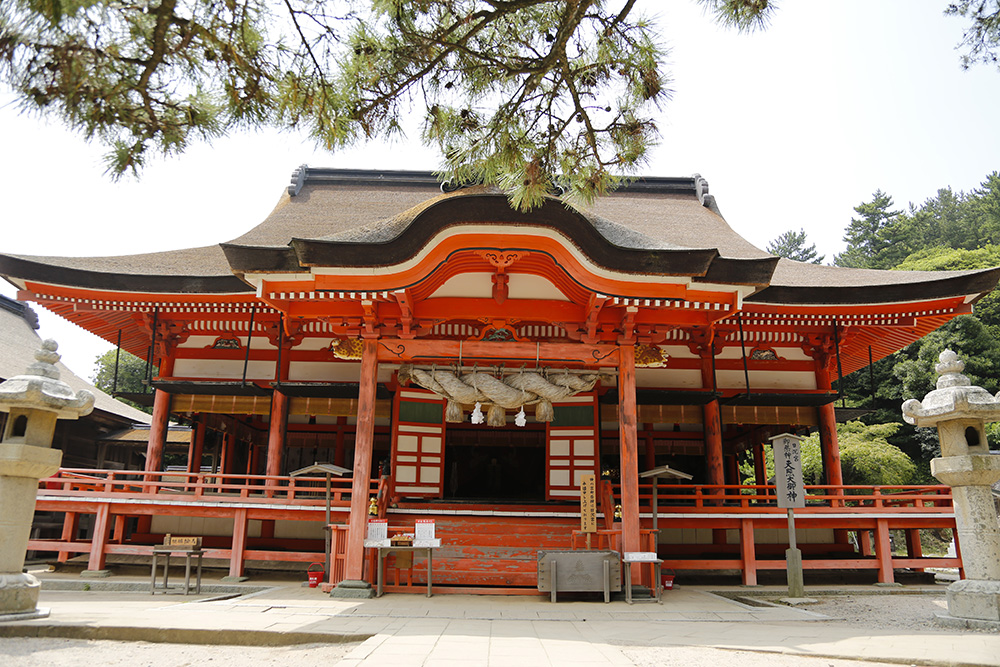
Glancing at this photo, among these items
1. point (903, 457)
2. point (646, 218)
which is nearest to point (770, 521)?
point (646, 218)

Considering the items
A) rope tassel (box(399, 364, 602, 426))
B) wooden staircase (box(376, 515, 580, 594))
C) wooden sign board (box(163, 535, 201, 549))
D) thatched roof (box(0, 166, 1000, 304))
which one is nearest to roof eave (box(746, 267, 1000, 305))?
thatched roof (box(0, 166, 1000, 304))

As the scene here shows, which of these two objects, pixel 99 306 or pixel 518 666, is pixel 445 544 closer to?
pixel 518 666

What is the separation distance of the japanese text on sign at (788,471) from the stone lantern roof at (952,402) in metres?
2.28

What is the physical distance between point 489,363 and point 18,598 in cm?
611

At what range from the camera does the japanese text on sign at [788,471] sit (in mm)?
9383

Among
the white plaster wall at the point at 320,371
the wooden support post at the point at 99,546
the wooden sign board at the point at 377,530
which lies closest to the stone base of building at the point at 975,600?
the wooden sign board at the point at 377,530

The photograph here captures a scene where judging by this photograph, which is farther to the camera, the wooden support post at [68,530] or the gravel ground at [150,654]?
the wooden support post at [68,530]

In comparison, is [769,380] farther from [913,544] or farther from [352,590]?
[352,590]

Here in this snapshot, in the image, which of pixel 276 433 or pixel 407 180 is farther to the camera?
pixel 407 180

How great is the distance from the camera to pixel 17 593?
5.80 meters

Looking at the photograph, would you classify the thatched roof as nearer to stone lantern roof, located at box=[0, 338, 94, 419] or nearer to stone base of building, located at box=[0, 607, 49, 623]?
stone lantern roof, located at box=[0, 338, 94, 419]

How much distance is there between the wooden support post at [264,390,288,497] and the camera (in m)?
11.6

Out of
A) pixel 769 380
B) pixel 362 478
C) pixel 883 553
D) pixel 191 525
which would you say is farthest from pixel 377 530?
pixel 883 553

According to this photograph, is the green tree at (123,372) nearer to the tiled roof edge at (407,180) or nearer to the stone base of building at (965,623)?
the tiled roof edge at (407,180)
